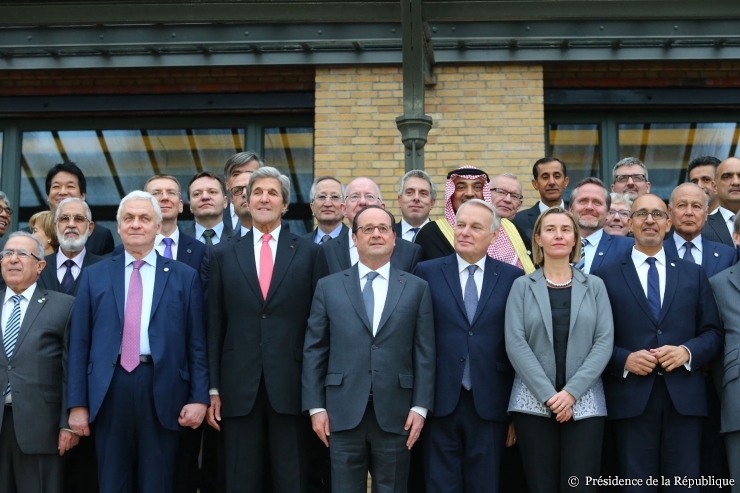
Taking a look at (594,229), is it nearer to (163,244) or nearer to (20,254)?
(163,244)

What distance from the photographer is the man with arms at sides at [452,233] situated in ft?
20.6

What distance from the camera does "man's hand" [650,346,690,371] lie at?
5.51m

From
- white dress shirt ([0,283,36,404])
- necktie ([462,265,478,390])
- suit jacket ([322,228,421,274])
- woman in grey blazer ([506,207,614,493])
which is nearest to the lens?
woman in grey blazer ([506,207,614,493])

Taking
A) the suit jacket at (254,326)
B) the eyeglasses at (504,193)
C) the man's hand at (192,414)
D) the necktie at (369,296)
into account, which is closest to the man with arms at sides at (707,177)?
the eyeglasses at (504,193)

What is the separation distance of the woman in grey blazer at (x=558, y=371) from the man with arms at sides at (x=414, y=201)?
1459 mm

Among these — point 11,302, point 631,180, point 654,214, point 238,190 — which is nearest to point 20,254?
point 11,302

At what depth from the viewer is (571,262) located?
19.1 feet

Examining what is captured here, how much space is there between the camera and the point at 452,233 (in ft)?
20.9

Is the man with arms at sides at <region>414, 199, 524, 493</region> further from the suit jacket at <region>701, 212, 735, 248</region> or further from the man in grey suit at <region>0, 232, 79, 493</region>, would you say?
the man in grey suit at <region>0, 232, 79, 493</region>

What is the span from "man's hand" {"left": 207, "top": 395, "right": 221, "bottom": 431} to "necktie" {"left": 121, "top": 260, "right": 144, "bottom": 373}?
495mm

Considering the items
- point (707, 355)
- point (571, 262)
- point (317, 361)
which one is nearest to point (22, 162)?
point (317, 361)

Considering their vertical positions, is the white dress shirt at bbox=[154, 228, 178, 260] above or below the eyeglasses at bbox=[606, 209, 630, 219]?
below

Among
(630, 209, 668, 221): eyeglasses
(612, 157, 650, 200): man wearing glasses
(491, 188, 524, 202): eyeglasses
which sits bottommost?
(630, 209, 668, 221): eyeglasses

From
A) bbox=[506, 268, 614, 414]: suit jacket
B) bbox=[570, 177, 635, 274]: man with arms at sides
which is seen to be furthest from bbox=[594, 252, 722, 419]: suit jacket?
bbox=[570, 177, 635, 274]: man with arms at sides
